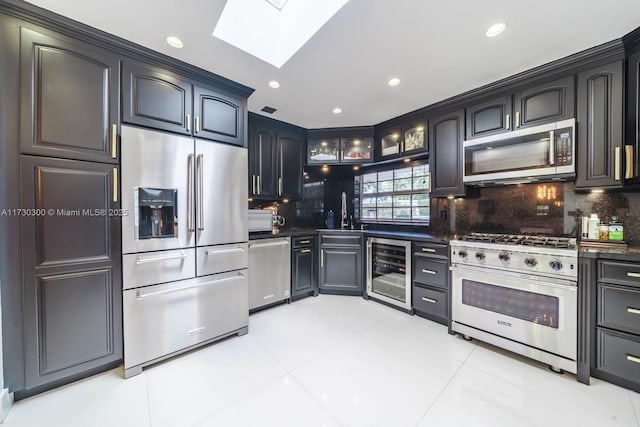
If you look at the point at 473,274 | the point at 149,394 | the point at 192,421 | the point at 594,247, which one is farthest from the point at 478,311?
the point at 149,394

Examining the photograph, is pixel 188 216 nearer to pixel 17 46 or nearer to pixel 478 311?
pixel 17 46

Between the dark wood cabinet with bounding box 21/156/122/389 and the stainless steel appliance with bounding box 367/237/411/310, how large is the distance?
257cm

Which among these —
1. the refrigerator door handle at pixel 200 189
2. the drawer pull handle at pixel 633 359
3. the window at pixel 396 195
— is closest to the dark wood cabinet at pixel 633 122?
the drawer pull handle at pixel 633 359

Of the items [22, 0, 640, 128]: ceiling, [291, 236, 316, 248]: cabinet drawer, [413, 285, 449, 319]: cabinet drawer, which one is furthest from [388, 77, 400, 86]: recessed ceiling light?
[413, 285, 449, 319]: cabinet drawer

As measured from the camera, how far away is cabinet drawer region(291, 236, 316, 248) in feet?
10.0

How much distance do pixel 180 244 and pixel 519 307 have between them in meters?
2.81

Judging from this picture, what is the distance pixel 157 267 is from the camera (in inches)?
71.7

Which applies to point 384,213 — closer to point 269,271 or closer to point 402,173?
point 402,173

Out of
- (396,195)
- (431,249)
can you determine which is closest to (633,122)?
(431,249)

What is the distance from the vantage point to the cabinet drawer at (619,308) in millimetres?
1520

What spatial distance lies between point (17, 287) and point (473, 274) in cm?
330

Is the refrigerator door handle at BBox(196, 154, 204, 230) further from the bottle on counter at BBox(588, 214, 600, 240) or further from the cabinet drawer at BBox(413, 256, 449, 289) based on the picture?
the bottle on counter at BBox(588, 214, 600, 240)

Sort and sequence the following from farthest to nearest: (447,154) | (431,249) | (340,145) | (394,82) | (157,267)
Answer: (340,145), (447,154), (431,249), (394,82), (157,267)

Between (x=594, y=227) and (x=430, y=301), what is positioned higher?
(x=594, y=227)
